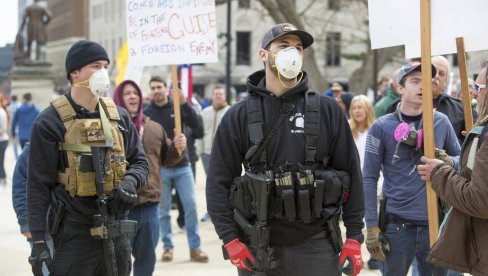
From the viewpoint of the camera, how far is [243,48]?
60906 mm

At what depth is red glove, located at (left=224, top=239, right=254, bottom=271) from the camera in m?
4.08

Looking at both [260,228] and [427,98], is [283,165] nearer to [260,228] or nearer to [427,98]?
[260,228]

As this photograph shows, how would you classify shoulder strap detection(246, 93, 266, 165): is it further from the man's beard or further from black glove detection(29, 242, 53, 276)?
black glove detection(29, 242, 53, 276)

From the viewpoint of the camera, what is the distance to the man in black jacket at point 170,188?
28.1 ft

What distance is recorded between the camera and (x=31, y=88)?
107 feet

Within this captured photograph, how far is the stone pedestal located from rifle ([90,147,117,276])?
28272 millimetres

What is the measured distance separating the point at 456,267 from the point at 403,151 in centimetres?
153

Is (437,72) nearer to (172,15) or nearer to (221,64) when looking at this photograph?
(172,15)

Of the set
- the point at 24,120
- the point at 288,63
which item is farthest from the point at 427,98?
the point at 24,120

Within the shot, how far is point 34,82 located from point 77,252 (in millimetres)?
29139

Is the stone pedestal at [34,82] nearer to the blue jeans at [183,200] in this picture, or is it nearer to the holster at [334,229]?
the blue jeans at [183,200]

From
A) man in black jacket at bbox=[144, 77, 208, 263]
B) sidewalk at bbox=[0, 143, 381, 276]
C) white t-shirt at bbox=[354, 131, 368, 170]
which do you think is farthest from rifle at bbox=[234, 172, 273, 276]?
man in black jacket at bbox=[144, 77, 208, 263]

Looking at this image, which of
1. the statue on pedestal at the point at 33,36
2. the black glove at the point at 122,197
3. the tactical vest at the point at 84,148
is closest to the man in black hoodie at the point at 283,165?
the black glove at the point at 122,197

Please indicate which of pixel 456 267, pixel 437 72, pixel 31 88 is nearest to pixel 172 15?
pixel 437 72
